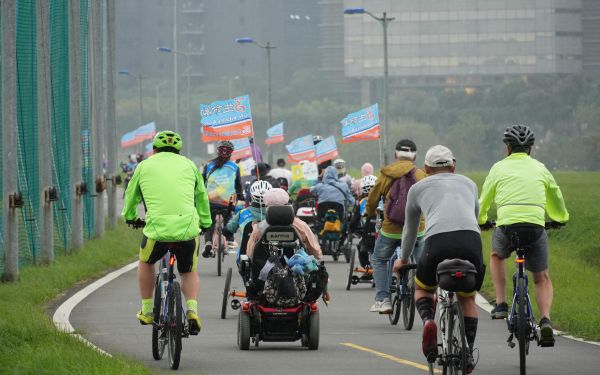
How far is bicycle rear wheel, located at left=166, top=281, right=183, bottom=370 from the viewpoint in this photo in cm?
1076

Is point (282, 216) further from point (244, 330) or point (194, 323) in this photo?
point (194, 323)

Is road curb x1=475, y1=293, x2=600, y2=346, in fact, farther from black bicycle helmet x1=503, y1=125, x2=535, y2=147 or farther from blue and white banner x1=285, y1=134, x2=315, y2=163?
blue and white banner x1=285, y1=134, x2=315, y2=163

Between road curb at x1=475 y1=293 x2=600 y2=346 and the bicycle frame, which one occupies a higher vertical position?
the bicycle frame

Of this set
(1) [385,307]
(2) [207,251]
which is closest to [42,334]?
(1) [385,307]

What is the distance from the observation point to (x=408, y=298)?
14.4 meters

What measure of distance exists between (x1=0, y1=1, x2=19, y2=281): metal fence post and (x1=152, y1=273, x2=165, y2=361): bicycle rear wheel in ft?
23.0

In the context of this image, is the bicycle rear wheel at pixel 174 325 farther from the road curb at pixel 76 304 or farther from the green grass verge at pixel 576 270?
the green grass verge at pixel 576 270

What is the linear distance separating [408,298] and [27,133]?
8.96m

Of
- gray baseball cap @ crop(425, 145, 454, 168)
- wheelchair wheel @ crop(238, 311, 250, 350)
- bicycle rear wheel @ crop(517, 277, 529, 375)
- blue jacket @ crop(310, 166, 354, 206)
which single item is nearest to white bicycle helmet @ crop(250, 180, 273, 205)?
wheelchair wheel @ crop(238, 311, 250, 350)

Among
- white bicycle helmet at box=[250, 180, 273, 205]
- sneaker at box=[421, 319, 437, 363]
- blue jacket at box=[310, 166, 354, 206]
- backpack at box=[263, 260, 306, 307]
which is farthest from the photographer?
blue jacket at box=[310, 166, 354, 206]

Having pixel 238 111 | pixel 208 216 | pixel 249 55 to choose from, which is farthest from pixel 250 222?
pixel 249 55

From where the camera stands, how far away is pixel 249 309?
12398mm

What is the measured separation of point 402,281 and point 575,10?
5714 inches

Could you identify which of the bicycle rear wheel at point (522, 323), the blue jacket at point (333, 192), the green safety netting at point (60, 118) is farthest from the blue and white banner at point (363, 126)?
the bicycle rear wheel at point (522, 323)
